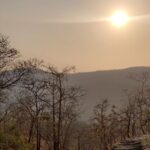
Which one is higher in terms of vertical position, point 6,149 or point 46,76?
point 46,76

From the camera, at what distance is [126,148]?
19.4m

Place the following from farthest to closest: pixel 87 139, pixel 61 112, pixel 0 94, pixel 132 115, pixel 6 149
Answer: pixel 87 139, pixel 132 115, pixel 61 112, pixel 0 94, pixel 6 149

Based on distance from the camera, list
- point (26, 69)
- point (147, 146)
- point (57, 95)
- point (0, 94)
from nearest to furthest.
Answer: point (147, 146) < point (0, 94) < point (26, 69) < point (57, 95)

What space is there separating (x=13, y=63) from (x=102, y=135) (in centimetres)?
4208

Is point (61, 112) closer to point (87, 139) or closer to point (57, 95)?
point (57, 95)

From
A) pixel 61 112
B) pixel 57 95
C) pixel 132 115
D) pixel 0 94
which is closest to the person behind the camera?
pixel 0 94

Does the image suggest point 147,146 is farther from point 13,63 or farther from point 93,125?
point 93,125

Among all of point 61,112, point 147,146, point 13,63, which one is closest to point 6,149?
point 13,63

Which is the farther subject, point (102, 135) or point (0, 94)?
point (102, 135)

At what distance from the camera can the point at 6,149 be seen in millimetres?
29234

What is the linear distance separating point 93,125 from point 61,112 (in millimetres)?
20701

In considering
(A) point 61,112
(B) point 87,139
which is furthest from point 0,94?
(B) point 87,139

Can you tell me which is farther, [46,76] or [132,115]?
[132,115]

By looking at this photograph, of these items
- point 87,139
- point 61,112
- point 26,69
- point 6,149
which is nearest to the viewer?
point 6,149
